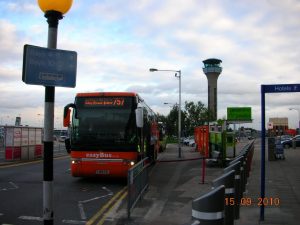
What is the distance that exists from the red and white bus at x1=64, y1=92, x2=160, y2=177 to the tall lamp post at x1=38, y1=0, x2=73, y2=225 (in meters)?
10.2

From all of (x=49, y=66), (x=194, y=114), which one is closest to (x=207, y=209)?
(x=49, y=66)

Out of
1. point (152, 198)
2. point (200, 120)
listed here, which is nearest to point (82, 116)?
point (152, 198)

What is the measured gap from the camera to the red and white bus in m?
17.1

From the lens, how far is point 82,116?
17.6 meters

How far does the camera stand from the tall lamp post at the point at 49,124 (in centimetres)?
644

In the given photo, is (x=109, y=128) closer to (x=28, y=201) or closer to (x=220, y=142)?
(x=28, y=201)

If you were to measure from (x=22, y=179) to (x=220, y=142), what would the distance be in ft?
35.6

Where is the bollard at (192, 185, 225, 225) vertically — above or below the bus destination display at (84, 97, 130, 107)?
below

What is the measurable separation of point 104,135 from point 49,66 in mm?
11006

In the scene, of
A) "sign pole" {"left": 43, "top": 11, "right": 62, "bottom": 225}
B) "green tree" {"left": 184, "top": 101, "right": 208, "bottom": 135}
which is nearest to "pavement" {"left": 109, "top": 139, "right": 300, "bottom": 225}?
"sign pole" {"left": 43, "top": 11, "right": 62, "bottom": 225}

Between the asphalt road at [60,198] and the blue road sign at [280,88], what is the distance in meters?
4.56

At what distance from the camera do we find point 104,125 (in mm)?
17500

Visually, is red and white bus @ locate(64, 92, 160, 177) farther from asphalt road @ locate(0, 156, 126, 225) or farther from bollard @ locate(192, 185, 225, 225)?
bollard @ locate(192, 185, 225, 225)

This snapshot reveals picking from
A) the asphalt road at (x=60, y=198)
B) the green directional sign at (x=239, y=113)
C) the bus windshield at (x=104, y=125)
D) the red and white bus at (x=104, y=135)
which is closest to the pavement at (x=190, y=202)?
the asphalt road at (x=60, y=198)
